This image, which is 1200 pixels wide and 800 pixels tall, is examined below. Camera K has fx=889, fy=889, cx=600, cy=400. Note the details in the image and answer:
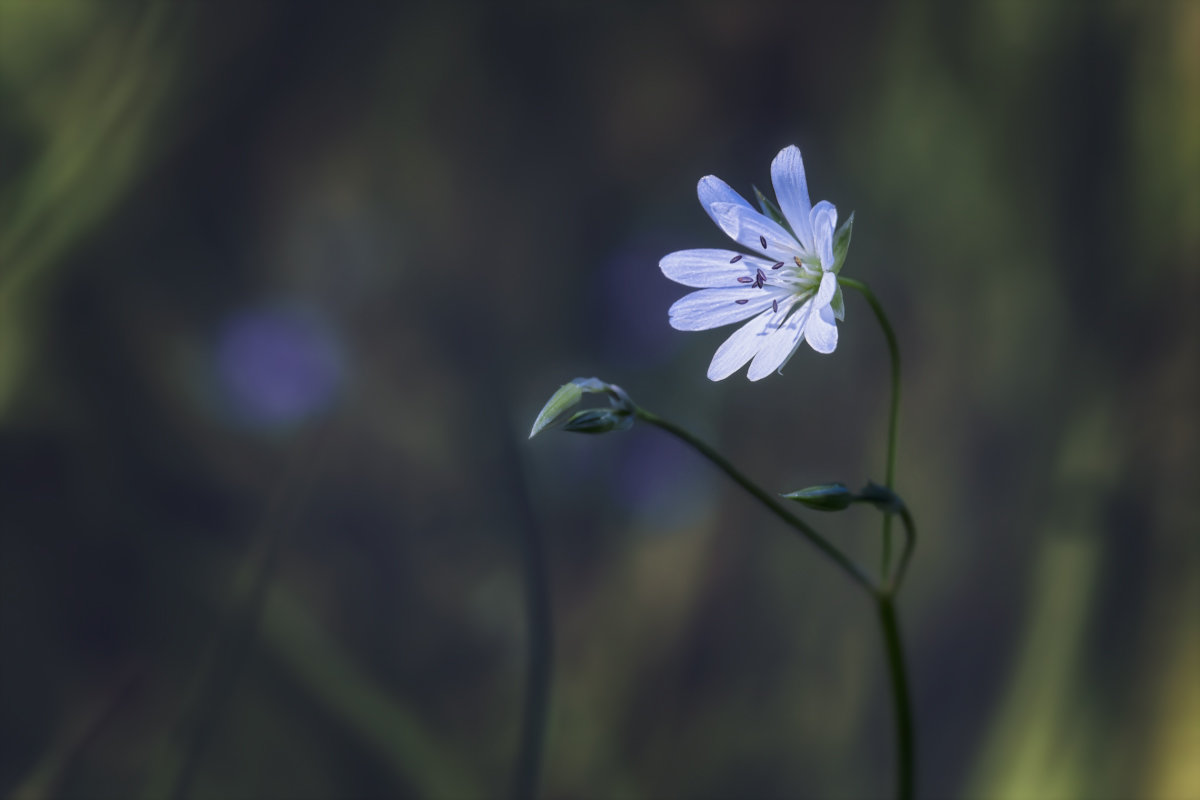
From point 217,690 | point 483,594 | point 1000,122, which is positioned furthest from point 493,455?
point 1000,122

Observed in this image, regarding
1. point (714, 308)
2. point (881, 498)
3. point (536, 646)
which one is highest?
point (714, 308)

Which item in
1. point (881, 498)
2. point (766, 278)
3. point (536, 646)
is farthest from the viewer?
point (536, 646)

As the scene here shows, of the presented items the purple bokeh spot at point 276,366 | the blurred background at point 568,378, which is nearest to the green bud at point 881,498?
the blurred background at point 568,378

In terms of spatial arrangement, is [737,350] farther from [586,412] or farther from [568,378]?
[568,378]

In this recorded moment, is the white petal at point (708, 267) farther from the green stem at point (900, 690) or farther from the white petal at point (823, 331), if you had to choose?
the green stem at point (900, 690)

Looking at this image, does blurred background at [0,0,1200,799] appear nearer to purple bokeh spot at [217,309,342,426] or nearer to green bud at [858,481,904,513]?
purple bokeh spot at [217,309,342,426]

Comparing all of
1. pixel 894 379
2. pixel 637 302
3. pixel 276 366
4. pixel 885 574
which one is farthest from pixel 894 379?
pixel 276 366

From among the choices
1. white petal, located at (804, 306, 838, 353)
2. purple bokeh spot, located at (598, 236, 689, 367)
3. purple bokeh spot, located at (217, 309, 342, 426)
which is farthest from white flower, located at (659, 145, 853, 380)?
purple bokeh spot, located at (217, 309, 342, 426)
